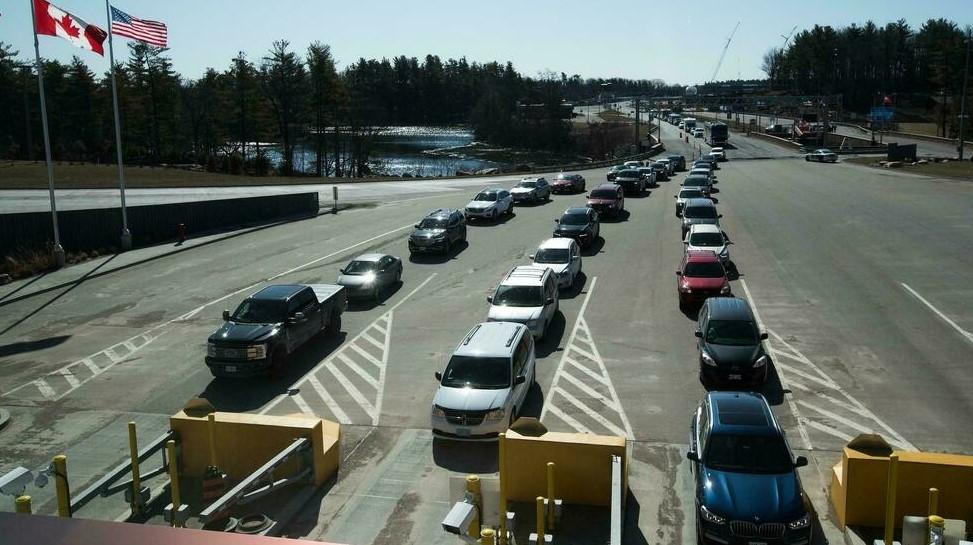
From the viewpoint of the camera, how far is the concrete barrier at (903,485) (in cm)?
1115

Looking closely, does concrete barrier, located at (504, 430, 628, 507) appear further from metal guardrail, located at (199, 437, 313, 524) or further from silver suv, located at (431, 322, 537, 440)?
metal guardrail, located at (199, 437, 313, 524)

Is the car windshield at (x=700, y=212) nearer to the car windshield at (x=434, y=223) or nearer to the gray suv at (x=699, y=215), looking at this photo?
the gray suv at (x=699, y=215)

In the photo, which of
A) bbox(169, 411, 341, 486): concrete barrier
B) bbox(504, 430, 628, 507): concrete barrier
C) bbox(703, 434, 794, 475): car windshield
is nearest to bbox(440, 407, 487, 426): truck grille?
bbox(169, 411, 341, 486): concrete barrier

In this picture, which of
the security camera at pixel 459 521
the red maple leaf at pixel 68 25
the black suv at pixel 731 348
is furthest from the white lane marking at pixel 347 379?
the red maple leaf at pixel 68 25

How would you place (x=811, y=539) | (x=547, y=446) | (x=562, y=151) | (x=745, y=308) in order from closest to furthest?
(x=811, y=539) < (x=547, y=446) < (x=745, y=308) < (x=562, y=151)

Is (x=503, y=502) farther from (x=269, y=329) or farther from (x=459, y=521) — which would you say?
(x=269, y=329)

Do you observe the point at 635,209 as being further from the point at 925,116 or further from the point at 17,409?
the point at 925,116

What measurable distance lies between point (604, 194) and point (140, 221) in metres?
22.8

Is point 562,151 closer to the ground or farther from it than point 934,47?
closer to the ground

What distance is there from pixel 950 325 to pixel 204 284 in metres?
24.1

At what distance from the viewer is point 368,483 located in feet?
44.2

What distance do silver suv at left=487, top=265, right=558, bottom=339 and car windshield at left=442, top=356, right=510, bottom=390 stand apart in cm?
498

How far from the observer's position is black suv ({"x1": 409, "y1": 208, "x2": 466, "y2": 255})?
33062 mm

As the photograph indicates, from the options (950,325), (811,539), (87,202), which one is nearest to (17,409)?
(811,539)
